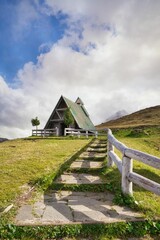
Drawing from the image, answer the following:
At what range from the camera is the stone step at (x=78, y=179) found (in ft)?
26.1

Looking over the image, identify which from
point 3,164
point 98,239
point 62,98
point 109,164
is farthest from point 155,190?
point 62,98

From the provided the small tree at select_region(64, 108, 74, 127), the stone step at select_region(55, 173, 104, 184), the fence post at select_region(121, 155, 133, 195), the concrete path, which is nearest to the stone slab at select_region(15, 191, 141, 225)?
the concrete path

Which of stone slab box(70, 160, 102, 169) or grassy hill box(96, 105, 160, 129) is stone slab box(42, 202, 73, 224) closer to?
stone slab box(70, 160, 102, 169)

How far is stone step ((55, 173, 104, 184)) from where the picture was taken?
7.96 metres

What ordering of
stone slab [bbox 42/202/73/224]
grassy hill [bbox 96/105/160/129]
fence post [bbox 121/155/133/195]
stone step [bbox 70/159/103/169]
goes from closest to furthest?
stone slab [bbox 42/202/73/224] < fence post [bbox 121/155/133/195] < stone step [bbox 70/159/103/169] < grassy hill [bbox 96/105/160/129]

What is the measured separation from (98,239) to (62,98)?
116 feet

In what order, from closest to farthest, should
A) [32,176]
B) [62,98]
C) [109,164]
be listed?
[32,176] → [109,164] → [62,98]

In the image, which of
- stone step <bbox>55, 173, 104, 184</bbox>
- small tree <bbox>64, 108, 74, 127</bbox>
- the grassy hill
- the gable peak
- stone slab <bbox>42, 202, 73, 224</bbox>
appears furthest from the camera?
the grassy hill

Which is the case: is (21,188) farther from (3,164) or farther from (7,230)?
(3,164)

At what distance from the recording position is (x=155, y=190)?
221 inches

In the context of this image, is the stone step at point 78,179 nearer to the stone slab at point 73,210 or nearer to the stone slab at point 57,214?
the stone slab at point 73,210

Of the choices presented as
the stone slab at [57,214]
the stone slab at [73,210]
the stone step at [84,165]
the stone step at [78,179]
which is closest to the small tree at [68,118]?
the stone step at [84,165]

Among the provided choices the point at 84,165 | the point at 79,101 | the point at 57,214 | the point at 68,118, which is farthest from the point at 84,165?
the point at 79,101

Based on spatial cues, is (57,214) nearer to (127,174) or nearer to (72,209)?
(72,209)
